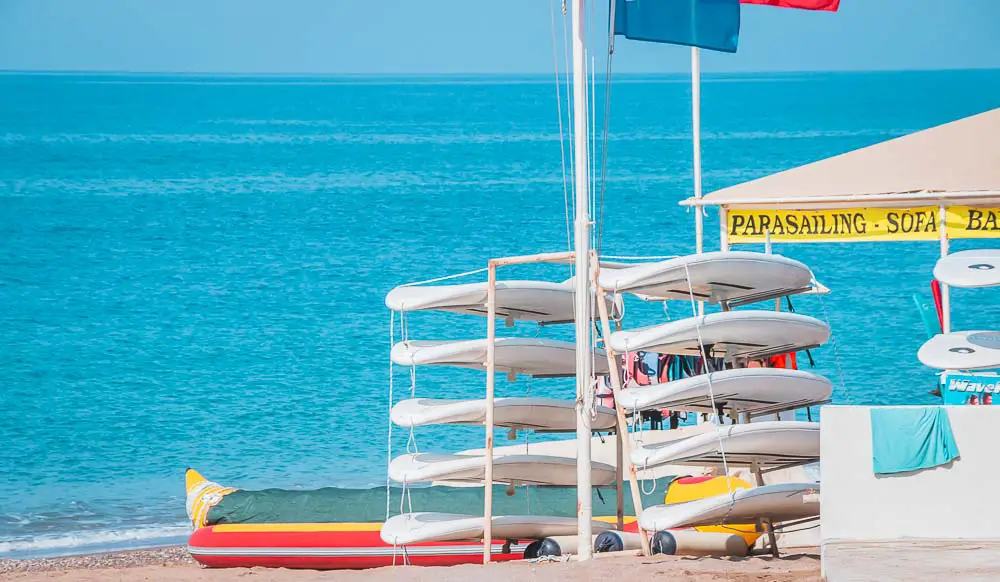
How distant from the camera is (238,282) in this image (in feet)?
144

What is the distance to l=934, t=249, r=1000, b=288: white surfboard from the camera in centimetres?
984

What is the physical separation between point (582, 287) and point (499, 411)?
1791 mm

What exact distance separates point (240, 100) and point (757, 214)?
14825 cm

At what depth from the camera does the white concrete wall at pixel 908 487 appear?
8.20 meters

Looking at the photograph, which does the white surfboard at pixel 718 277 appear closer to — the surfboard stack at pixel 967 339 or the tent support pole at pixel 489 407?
the tent support pole at pixel 489 407

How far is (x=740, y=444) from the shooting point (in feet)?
31.7

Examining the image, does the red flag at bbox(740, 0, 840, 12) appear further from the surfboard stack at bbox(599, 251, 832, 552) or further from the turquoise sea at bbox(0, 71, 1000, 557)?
the turquoise sea at bbox(0, 71, 1000, 557)

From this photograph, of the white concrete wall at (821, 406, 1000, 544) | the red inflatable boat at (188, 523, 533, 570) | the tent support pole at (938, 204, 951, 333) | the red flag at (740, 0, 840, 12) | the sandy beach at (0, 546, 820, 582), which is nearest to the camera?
the white concrete wall at (821, 406, 1000, 544)

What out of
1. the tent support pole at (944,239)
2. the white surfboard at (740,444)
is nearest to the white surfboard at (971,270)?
the white surfboard at (740,444)

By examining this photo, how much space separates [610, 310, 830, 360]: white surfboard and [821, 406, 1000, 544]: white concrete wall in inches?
70.3

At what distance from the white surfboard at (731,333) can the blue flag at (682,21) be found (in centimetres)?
196

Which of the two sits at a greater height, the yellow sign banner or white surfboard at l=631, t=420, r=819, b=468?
the yellow sign banner

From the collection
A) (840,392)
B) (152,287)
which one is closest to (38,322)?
(152,287)

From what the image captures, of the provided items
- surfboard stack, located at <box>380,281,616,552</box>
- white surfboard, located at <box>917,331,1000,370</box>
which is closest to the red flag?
surfboard stack, located at <box>380,281,616,552</box>
